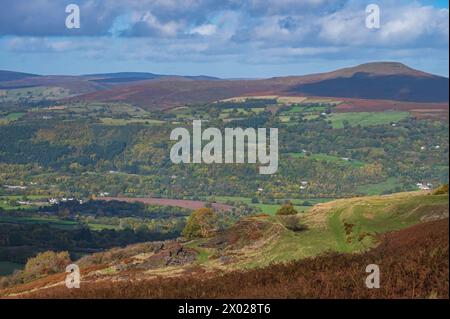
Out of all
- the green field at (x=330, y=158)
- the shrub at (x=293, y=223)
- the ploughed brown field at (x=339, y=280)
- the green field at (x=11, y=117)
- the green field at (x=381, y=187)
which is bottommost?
the green field at (x=381, y=187)

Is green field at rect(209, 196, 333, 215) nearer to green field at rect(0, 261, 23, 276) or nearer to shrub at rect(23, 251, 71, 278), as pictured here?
green field at rect(0, 261, 23, 276)

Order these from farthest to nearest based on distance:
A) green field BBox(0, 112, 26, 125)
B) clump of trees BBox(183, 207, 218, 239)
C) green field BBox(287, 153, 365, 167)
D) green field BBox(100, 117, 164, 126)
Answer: green field BBox(0, 112, 26, 125) < green field BBox(100, 117, 164, 126) < green field BBox(287, 153, 365, 167) < clump of trees BBox(183, 207, 218, 239)

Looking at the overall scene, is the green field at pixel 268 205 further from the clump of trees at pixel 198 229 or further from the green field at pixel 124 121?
the green field at pixel 124 121

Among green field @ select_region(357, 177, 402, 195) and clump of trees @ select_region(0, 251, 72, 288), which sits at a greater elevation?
clump of trees @ select_region(0, 251, 72, 288)

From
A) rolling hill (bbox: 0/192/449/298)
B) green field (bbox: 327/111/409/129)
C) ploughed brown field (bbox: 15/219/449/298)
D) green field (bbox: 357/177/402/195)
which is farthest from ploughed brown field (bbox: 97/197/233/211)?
ploughed brown field (bbox: 15/219/449/298)

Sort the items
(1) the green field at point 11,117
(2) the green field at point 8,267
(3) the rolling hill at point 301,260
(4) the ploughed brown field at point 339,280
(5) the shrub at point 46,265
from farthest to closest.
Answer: (1) the green field at point 11,117, (2) the green field at point 8,267, (5) the shrub at point 46,265, (3) the rolling hill at point 301,260, (4) the ploughed brown field at point 339,280

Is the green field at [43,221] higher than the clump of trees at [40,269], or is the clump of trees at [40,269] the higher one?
the clump of trees at [40,269]

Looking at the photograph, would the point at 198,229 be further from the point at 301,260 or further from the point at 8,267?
the point at 8,267

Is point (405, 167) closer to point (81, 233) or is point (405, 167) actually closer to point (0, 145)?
point (81, 233)

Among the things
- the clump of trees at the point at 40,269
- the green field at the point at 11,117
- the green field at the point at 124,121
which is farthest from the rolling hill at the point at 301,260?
the green field at the point at 11,117
